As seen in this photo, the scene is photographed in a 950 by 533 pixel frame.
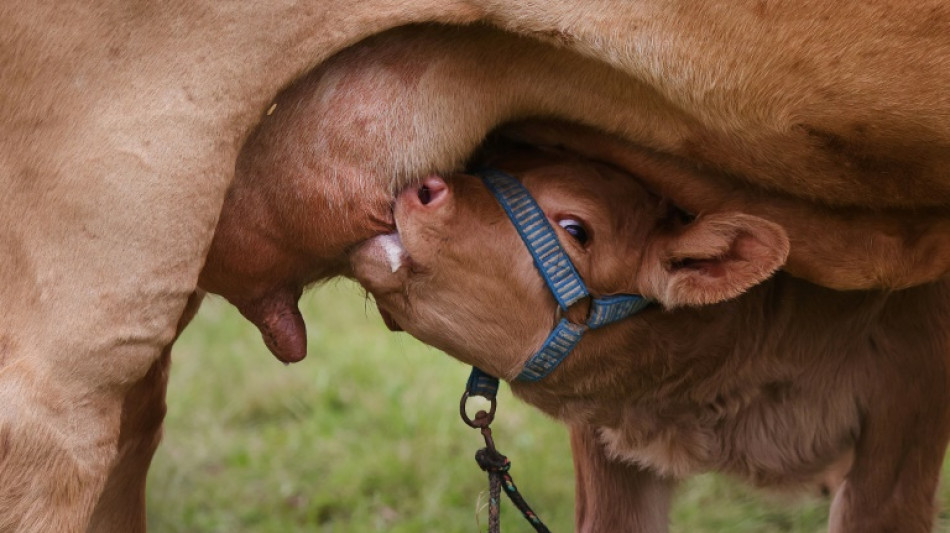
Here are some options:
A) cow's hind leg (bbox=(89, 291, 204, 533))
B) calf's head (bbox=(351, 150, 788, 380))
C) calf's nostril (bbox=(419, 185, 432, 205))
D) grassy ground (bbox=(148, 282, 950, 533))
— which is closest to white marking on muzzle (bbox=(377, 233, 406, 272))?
calf's head (bbox=(351, 150, 788, 380))

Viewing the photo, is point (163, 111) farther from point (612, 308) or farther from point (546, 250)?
point (612, 308)

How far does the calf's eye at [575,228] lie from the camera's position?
11.9 feet

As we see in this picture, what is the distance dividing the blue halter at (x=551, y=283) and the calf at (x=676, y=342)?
0.08 ft

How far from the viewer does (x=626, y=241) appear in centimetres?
364

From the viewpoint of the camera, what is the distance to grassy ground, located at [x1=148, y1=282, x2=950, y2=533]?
5.62 meters

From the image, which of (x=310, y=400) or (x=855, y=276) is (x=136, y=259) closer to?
(x=855, y=276)

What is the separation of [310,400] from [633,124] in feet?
13.4

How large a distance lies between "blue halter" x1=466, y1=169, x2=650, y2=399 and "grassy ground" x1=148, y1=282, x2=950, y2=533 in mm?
1259

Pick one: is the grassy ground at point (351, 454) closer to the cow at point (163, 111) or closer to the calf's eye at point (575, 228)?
the calf's eye at point (575, 228)

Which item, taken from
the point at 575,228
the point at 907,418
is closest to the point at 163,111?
the point at 575,228

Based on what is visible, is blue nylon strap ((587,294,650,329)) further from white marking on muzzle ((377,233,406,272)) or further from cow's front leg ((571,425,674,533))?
cow's front leg ((571,425,674,533))

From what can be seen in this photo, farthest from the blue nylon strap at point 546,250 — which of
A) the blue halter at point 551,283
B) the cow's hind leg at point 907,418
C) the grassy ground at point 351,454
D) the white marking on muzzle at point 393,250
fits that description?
the grassy ground at point 351,454

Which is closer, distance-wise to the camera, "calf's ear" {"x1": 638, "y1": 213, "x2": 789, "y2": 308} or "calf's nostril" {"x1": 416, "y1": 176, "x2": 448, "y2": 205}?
"calf's ear" {"x1": 638, "y1": 213, "x2": 789, "y2": 308}

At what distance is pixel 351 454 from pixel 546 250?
9.99ft
